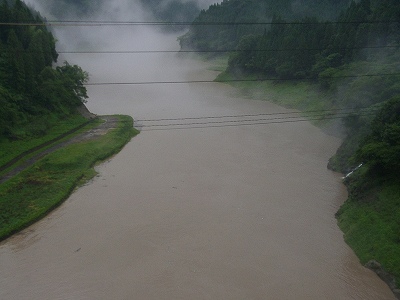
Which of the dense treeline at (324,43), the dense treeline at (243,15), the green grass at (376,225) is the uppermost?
the dense treeline at (243,15)

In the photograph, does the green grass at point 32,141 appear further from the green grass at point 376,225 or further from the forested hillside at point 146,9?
the forested hillside at point 146,9

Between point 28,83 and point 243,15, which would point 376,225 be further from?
point 243,15

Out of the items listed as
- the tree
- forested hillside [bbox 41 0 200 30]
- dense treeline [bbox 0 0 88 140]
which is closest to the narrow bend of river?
the tree

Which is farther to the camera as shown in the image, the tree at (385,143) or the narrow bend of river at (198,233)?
the tree at (385,143)

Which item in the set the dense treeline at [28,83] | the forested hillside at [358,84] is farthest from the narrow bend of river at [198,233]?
the dense treeline at [28,83]

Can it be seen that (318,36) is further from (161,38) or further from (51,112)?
(161,38)

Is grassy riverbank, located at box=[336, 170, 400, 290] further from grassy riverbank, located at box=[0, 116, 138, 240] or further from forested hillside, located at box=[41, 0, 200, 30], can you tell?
forested hillside, located at box=[41, 0, 200, 30]

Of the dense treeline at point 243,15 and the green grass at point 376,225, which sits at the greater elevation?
the dense treeline at point 243,15
